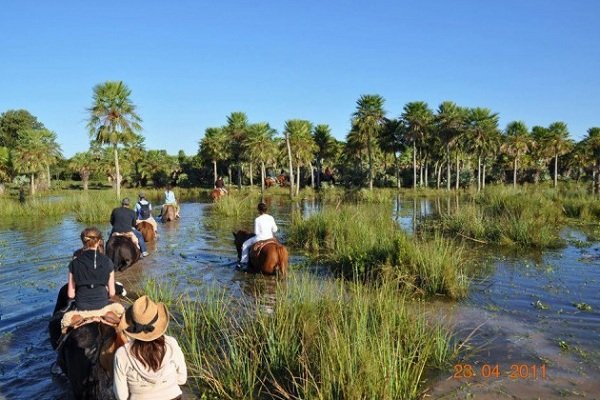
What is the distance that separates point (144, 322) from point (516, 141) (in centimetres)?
6302

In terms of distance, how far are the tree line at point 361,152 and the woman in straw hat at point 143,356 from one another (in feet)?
149

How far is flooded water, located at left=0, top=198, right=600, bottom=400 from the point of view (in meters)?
5.27

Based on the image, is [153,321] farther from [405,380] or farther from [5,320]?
[5,320]

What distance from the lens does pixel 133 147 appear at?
64.4m

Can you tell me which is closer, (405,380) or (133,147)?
(405,380)

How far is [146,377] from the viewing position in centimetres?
361

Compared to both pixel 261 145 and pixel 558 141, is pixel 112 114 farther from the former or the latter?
pixel 558 141

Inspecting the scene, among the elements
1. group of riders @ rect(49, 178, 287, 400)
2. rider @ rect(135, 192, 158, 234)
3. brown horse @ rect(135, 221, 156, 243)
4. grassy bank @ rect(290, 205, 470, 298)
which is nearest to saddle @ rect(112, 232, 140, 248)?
brown horse @ rect(135, 221, 156, 243)

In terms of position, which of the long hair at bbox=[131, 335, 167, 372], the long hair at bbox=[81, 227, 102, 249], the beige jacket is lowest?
the beige jacket

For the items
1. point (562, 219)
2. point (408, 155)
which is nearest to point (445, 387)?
point (562, 219)

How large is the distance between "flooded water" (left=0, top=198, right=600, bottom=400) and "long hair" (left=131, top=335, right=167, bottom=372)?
2.43 m

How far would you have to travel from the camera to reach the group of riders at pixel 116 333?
3.58 metres

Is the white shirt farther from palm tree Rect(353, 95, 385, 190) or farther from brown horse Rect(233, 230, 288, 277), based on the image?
palm tree Rect(353, 95, 385, 190)

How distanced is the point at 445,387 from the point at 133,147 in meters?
64.6
